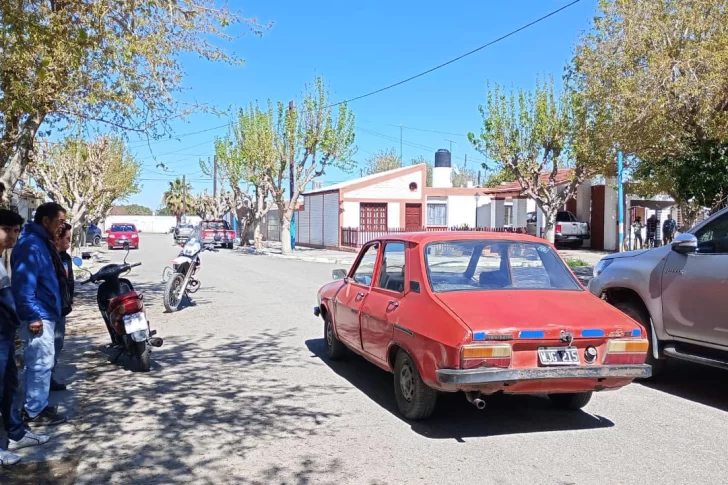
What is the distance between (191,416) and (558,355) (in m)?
3.17

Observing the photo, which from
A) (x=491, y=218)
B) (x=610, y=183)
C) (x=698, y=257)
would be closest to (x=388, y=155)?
(x=491, y=218)

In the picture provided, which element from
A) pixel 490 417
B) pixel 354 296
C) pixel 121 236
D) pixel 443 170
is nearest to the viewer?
pixel 490 417

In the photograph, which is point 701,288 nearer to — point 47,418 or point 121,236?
point 47,418

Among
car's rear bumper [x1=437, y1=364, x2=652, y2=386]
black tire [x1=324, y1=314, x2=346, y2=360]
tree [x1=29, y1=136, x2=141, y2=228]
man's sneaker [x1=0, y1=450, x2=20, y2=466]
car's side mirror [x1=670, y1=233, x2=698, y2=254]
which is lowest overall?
man's sneaker [x1=0, y1=450, x2=20, y2=466]

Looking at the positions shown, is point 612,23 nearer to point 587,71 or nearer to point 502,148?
point 587,71

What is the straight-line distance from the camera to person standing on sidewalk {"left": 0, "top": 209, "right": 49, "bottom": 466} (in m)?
4.52

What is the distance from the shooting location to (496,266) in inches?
241

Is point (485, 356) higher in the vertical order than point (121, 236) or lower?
lower

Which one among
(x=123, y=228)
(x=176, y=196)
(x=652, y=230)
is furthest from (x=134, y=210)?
(x=652, y=230)

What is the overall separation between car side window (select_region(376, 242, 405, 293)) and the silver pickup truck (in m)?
2.75

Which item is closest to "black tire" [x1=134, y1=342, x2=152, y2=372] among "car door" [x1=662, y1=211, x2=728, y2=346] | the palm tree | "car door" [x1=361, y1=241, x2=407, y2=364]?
"car door" [x1=361, y1=241, x2=407, y2=364]

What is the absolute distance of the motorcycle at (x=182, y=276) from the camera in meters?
12.2

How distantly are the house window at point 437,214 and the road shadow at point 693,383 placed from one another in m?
30.6

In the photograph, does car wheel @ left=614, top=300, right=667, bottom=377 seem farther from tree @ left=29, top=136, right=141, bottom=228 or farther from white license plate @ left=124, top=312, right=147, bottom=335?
tree @ left=29, top=136, right=141, bottom=228
